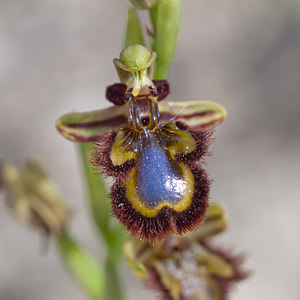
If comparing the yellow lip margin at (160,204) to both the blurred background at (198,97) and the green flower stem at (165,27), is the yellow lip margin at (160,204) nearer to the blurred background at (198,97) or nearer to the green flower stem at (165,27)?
the green flower stem at (165,27)

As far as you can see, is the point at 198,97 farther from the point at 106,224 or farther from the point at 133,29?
the point at 133,29

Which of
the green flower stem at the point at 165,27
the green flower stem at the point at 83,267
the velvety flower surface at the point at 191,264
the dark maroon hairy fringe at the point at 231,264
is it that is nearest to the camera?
the green flower stem at the point at 165,27

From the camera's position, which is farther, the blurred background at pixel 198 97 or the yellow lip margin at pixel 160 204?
the blurred background at pixel 198 97

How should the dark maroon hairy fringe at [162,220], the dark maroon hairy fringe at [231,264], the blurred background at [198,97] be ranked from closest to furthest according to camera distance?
the dark maroon hairy fringe at [162,220] < the dark maroon hairy fringe at [231,264] < the blurred background at [198,97]

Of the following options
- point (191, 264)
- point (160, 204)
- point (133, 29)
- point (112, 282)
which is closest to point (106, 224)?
point (112, 282)

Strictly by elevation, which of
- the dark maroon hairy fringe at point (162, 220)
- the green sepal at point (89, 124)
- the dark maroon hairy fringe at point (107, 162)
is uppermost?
the green sepal at point (89, 124)

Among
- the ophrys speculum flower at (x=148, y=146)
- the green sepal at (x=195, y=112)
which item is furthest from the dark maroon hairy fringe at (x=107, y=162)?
the green sepal at (x=195, y=112)

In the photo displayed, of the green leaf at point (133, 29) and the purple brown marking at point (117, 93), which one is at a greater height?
the green leaf at point (133, 29)
